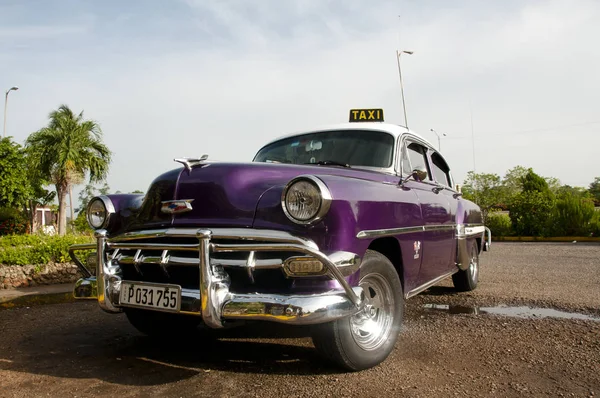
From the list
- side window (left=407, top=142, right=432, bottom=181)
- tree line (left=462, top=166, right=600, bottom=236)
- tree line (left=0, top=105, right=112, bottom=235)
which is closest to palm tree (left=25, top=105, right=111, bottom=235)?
tree line (left=0, top=105, right=112, bottom=235)

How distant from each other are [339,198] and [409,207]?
3.51 ft

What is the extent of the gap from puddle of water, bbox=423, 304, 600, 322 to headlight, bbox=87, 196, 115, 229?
334cm

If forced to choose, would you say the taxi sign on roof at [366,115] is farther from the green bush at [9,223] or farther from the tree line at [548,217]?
the tree line at [548,217]

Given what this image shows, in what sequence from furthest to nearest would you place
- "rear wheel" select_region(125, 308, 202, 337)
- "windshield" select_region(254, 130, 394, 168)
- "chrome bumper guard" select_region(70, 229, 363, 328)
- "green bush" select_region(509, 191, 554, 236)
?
"green bush" select_region(509, 191, 554, 236) < "windshield" select_region(254, 130, 394, 168) < "rear wheel" select_region(125, 308, 202, 337) < "chrome bumper guard" select_region(70, 229, 363, 328)

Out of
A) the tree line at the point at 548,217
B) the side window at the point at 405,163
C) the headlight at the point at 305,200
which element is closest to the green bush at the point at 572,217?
the tree line at the point at 548,217

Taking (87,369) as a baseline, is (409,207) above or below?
above

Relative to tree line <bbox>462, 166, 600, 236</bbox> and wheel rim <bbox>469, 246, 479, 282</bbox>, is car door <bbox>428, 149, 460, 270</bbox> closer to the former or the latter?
wheel rim <bbox>469, 246, 479, 282</bbox>

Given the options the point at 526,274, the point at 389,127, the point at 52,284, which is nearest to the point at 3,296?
the point at 52,284

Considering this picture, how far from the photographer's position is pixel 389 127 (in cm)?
452

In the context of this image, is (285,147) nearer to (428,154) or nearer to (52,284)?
(428,154)

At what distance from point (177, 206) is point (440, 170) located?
11.6ft

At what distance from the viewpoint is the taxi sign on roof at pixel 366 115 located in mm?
5707

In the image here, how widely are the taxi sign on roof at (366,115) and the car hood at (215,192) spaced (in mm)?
2395

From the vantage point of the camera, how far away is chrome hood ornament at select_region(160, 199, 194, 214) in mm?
3197
